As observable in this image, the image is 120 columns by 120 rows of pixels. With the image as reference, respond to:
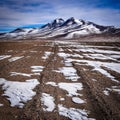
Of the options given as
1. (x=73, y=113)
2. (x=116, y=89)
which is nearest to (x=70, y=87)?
(x=116, y=89)

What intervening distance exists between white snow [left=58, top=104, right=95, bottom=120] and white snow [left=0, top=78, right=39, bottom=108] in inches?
68.4

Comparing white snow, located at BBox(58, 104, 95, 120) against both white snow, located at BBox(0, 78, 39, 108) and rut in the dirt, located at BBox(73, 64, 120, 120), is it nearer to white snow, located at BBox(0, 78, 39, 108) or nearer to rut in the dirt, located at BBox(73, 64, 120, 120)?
rut in the dirt, located at BBox(73, 64, 120, 120)

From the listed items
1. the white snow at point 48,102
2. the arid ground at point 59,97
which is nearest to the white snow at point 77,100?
the arid ground at point 59,97

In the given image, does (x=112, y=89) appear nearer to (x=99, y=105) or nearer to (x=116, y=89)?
(x=116, y=89)

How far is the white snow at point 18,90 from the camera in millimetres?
6934

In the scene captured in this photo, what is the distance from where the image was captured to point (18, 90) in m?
8.09

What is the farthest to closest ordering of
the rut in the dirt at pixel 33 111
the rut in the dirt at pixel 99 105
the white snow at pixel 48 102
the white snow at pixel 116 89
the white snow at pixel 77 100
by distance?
the white snow at pixel 116 89 < the white snow at pixel 77 100 < the white snow at pixel 48 102 < the rut in the dirt at pixel 99 105 < the rut in the dirt at pixel 33 111

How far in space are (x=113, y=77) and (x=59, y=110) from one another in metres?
5.82

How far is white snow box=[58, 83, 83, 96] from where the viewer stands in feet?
26.0

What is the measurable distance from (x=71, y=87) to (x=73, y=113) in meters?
2.69

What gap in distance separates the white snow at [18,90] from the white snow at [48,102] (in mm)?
643

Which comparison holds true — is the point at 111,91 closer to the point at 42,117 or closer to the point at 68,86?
the point at 68,86

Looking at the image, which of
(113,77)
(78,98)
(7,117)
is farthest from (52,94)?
(113,77)

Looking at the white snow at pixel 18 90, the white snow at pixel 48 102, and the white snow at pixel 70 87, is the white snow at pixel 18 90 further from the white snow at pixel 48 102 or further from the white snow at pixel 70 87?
the white snow at pixel 70 87
